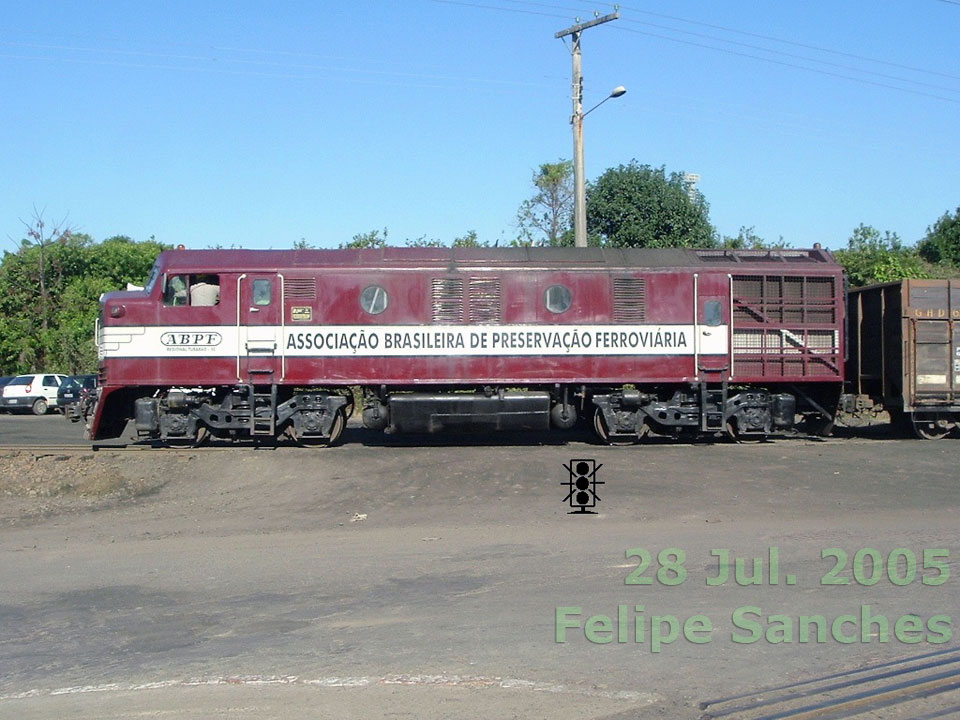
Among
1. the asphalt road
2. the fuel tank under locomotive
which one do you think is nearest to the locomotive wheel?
the fuel tank under locomotive

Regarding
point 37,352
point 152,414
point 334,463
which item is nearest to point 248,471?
point 334,463

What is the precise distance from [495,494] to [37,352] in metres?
36.4

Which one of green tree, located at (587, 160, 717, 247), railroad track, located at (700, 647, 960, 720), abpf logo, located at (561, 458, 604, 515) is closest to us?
railroad track, located at (700, 647, 960, 720)

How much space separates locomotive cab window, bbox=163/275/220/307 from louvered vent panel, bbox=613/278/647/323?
7.10 m

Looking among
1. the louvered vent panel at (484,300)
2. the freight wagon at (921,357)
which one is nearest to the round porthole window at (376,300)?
the louvered vent panel at (484,300)

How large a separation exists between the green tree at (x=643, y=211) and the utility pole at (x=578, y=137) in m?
8.03

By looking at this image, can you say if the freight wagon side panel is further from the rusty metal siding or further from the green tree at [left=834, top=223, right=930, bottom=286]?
the green tree at [left=834, top=223, right=930, bottom=286]

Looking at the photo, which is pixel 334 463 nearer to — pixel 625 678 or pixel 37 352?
pixel 625 678

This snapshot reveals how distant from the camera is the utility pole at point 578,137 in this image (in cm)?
2223

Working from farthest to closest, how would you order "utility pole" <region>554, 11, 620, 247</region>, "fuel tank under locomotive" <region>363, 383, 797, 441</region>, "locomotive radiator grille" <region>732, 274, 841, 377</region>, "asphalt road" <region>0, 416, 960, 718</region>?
"utility pole" <region>554, 11, 620, 247</region> < "locomotive radiator grille" <region>732, 274, 841, 377</region> < "fuel tank under locomotive" <region>363, 383, 797, 441</region> < "asphalt road" <region>0, 416, 960, 718</region>

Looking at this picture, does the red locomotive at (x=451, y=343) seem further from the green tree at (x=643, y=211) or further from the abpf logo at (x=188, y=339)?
the green tree at (x=643, y=211)

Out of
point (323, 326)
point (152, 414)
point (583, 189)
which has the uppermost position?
point (583, 189)

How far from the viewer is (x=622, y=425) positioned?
693 inches

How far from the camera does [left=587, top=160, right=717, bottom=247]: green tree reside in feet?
102
